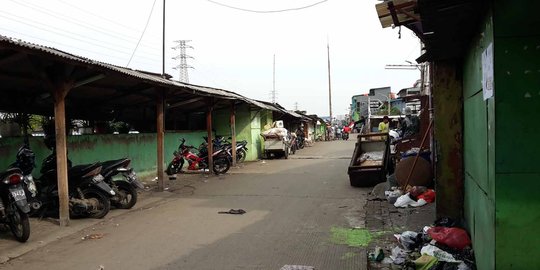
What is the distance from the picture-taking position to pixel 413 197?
8.77m

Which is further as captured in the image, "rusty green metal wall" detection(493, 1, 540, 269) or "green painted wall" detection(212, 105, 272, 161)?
"green painted wall" detection(212, 105, 272, 161)

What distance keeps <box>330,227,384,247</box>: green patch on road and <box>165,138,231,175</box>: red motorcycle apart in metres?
9.07

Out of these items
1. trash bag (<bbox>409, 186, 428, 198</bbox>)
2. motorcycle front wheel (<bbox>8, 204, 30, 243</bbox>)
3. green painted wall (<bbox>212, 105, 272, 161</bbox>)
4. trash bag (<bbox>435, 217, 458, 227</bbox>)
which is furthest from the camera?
green painted wall (<bbox>212, 105, 272, 161</bbox>)

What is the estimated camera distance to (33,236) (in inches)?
277

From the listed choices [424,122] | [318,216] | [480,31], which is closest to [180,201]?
[318,216]

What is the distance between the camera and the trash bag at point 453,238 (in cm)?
530

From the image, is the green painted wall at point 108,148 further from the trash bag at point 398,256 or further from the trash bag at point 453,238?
the trash bag at point 453,238

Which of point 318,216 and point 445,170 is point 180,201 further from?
point 445,170

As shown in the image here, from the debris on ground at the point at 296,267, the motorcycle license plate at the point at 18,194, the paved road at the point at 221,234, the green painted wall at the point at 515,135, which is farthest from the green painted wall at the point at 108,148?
the green painted wall at the point at 515,135

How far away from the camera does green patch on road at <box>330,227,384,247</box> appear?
639cm

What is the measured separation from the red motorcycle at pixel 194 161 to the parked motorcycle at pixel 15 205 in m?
9.03

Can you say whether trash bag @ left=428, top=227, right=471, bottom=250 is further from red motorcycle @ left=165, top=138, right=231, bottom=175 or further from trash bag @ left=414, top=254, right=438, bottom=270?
red motorcycle @ left=165, top=138, right=231, bottom=175

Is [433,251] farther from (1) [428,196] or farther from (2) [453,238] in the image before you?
(1) [428,196]

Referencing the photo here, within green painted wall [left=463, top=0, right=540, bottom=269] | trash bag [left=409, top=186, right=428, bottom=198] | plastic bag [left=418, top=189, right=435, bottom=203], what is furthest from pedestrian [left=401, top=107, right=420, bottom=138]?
green painted wall [left=463, top=0, right=540, bottom=269]
